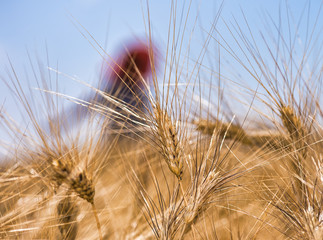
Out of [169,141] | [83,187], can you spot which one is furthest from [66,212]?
[169,141]

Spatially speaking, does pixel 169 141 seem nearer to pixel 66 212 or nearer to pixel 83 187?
pixel 83 187

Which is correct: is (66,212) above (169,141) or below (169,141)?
below

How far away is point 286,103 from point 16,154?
2.35ft

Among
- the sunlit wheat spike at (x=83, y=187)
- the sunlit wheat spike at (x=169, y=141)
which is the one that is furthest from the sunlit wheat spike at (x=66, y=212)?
the sunlit wheat spike at (x=169, y=141)

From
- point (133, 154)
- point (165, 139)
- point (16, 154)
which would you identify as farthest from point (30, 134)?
point (133, 154)

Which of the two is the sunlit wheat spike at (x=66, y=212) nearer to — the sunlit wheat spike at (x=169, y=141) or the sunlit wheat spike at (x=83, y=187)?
the sunlit wheat spike at (x=83, y=187)

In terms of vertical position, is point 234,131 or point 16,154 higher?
point 16,154

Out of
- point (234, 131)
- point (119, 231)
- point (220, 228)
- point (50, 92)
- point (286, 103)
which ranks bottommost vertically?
point (220, 228)

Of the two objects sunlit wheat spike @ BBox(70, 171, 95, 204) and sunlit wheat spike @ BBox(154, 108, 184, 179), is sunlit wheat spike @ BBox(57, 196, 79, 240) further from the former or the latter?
sunlit wheat spike @ BBox(154, 108, 184, 179)

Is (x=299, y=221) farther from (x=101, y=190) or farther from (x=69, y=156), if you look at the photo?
(x=101, y=190)

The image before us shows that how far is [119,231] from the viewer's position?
854 mm

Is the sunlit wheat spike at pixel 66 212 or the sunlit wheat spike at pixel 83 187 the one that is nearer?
the sunlit wheat spike at pixel 83 187

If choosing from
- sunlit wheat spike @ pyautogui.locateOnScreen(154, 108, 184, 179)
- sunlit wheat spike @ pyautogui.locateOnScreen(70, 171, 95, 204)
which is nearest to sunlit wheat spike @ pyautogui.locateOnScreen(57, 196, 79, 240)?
sunlit wheat spike @ pyautogui.locateOnScreen(70, 171, 95, 204)

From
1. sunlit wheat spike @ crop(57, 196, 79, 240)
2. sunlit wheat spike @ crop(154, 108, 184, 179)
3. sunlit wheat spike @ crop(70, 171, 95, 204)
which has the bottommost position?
sunlit wheat spike @ crop(57, 196, 79, 240)
